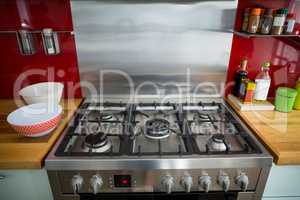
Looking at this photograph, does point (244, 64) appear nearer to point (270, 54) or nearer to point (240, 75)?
point (240, 75)

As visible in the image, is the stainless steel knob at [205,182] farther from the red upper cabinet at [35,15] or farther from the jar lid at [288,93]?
the red upper cabinet at [35,15]

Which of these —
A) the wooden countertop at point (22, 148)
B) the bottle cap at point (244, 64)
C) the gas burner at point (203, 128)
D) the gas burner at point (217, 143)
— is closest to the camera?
the wooden countertop at point (22, 148)

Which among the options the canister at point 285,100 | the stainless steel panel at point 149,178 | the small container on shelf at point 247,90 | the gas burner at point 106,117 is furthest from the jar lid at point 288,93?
the gas burner at point 106,117

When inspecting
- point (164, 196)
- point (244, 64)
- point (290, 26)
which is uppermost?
point (290, 26)

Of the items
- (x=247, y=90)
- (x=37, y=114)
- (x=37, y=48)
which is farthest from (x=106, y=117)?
(x=247, y=90)

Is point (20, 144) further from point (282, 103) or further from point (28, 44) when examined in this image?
point (282, 103)

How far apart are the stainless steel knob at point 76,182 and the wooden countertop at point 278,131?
2.46ft

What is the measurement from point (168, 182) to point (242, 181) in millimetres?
285

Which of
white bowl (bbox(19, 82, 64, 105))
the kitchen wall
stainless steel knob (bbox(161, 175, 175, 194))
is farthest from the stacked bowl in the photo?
stainless steel knob (bbox(161, 175, 175, 194))

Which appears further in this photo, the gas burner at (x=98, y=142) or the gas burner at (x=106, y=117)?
the gas burner at (x=106, y=117)

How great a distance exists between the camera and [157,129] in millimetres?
960

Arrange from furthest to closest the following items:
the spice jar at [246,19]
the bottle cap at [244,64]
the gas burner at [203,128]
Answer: the bottle cap at [244,64] < the spice jar at [246,19] < the gas burner at [203,128]

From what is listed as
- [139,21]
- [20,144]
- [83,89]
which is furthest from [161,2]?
[20,144]

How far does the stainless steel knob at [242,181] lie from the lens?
0.80m
